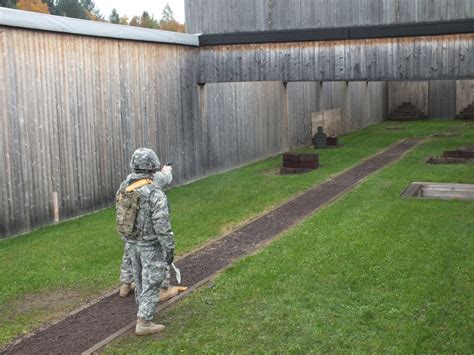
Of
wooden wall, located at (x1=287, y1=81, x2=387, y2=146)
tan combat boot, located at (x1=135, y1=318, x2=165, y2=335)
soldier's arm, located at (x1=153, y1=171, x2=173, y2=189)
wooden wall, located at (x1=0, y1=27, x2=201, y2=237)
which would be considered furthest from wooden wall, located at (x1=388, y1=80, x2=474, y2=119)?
tan combat boot, located at (x1=135, y1=318, x2=165, y2=335)

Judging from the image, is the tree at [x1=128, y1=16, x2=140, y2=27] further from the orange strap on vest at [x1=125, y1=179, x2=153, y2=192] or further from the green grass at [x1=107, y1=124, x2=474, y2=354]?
the orange strap on vest at [x1=125, y1=179, x2=153, y2=192]

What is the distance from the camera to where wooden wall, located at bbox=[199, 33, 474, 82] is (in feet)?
51.1

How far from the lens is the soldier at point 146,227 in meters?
7.04

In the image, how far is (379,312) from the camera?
292 inches

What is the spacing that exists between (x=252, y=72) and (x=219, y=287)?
34.0ft

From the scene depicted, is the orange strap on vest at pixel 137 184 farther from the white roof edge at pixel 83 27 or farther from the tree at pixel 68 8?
the tree at pixel 68 8

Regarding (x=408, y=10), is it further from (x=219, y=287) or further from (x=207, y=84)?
(x=219, y=287)

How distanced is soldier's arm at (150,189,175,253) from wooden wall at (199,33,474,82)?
10787mm

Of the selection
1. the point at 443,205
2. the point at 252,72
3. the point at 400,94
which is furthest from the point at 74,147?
the point at 400,94

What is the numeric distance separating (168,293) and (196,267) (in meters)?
1.42

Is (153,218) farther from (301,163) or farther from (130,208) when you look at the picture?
(301,163)

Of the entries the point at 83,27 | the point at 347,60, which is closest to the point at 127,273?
the point at 83,27

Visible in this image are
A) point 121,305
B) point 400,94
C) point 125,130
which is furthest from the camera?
point 400,94

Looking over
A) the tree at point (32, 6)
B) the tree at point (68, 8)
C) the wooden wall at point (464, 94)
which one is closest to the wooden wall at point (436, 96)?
the wooden wall at point (464, 94)
